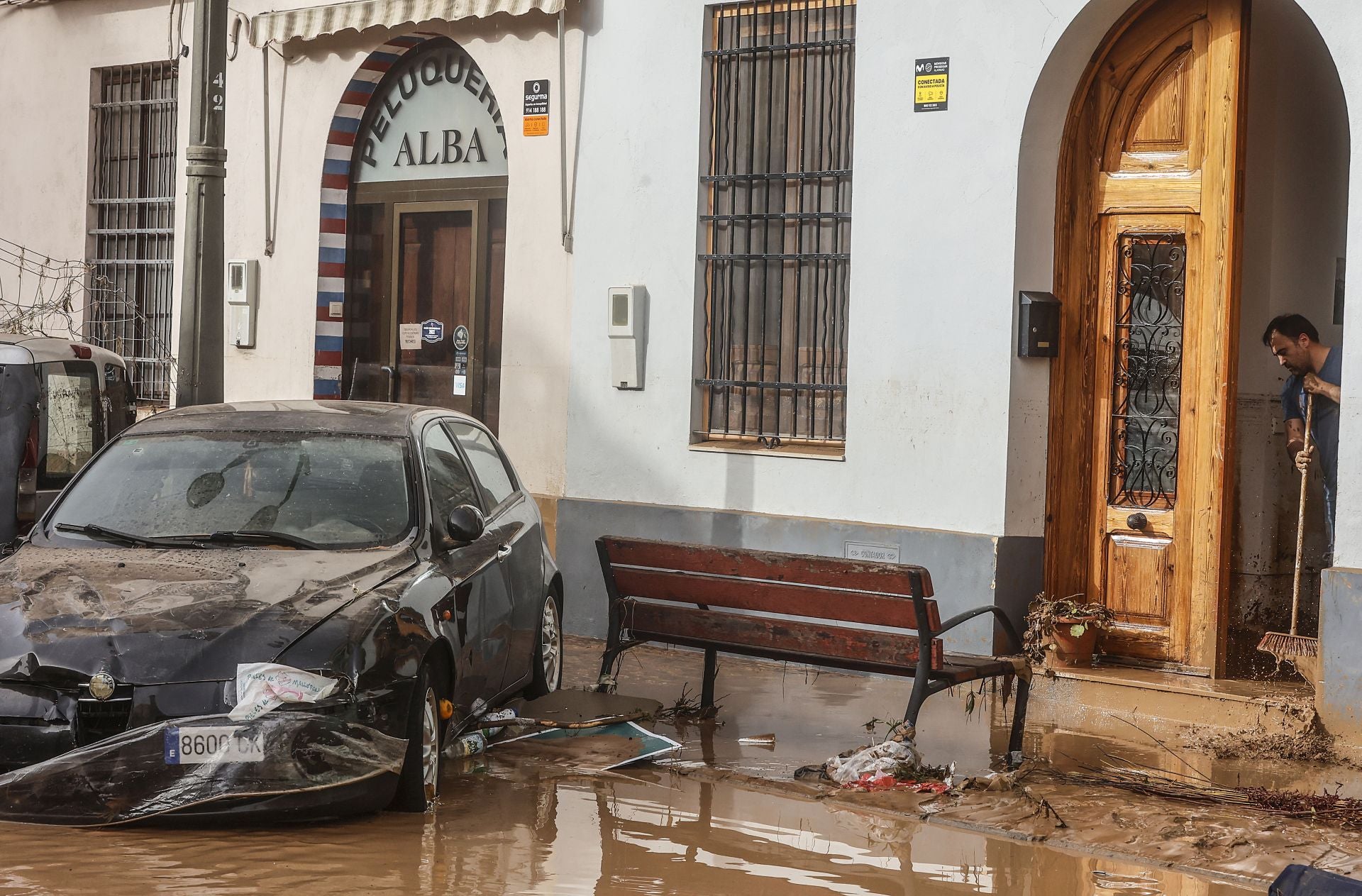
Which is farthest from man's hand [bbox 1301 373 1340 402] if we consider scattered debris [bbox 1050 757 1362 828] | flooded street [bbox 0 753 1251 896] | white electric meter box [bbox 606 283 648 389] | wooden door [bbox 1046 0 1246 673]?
white electric meter box [bbox 606 283 648 389]

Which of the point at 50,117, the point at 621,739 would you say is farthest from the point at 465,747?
the point at 50,117

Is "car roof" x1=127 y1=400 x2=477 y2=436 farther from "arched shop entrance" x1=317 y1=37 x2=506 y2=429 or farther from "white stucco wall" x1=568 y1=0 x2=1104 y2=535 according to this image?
"arched shop entrance" x1=317 y1=37 x2=506 y2=429

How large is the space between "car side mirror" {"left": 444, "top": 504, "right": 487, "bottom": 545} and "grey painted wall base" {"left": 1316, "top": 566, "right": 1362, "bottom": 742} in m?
4.09

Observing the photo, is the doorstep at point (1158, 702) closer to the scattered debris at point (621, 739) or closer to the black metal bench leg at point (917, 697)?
the black metal bench leg at point (917, 697)

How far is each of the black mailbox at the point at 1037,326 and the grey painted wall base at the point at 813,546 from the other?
3.48 ft

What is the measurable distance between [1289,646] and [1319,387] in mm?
1436

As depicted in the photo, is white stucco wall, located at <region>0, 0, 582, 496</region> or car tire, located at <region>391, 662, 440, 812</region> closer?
car tire, located at <region>391, 662, 440, 812</region>

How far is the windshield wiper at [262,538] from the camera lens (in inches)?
257

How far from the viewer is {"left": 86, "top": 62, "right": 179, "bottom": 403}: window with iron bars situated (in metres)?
14.4

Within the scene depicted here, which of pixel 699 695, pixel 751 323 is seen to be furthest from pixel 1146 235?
pixel 699 695

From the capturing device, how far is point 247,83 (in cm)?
1335

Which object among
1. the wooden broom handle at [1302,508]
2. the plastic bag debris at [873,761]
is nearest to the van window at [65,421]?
the plastic bag debris at [873,761]

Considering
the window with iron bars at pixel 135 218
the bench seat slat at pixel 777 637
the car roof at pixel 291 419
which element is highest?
the window with iron bars at pixel 135 218

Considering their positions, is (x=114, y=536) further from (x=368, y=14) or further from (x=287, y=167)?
(x=287, y=167)
